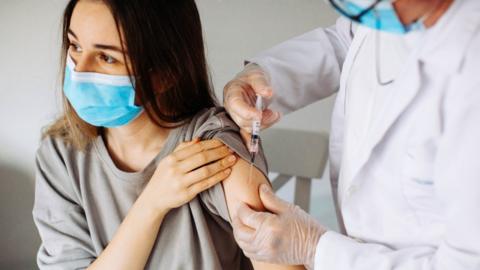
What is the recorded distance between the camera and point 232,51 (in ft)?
6.74

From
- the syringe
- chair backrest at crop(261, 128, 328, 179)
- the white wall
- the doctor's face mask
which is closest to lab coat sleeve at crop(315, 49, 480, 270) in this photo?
the doctor's face mask

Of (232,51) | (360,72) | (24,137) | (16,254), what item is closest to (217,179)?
(360,72)

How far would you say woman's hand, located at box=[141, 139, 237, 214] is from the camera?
110 cm

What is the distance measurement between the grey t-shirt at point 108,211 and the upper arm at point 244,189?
47 millimetres

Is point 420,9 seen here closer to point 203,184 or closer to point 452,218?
point 452,218

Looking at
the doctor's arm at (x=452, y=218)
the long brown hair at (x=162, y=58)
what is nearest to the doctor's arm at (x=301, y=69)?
the long brown hair at (x=162, y=58)

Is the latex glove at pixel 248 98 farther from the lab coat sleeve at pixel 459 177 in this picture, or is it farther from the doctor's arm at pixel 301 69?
the lab coat sleeve at pixel 459 177

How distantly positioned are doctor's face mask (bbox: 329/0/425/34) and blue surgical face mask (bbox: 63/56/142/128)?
0.59m

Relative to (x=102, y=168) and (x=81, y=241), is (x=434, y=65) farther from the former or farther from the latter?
(x=81, y=241)

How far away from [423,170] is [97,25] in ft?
2.58

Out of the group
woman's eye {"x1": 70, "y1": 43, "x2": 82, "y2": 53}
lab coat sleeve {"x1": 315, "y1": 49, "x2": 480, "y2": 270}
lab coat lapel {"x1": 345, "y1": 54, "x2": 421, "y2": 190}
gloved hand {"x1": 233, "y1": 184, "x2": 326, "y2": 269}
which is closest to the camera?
lab coat sleeve {"x1": 315, "y1": 49, "x2": 480, "y2": 270}

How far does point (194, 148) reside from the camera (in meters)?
1.12

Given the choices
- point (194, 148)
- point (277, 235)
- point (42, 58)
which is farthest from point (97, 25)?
point (42, 58)

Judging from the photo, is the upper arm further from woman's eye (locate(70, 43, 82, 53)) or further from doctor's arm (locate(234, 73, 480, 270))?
woman's eye (locate(70, 43, 82, 53))
